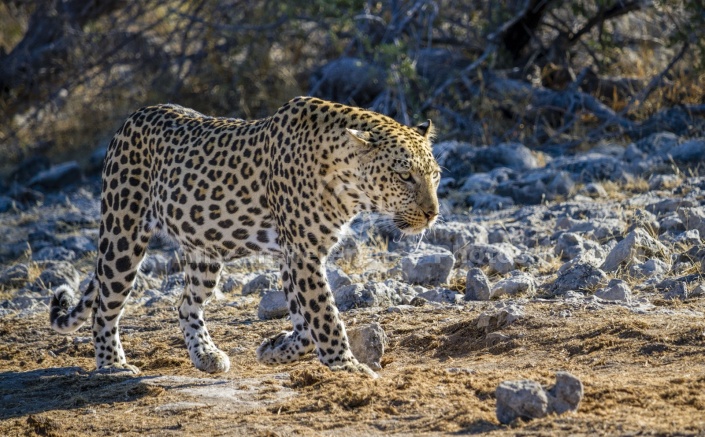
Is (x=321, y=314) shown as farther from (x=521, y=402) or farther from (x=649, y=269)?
(x=649, y=269)

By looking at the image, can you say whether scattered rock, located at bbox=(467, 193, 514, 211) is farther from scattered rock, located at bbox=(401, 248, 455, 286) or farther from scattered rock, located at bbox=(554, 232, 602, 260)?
scattered rock, located at bbox=(401, 248, 455, 286)

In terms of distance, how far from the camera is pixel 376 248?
964cm

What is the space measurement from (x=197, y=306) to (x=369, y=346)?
1.40 m

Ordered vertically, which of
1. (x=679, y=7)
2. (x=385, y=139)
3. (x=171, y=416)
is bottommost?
(x=171, y=416)

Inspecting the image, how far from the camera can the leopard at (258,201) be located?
6.29 meters

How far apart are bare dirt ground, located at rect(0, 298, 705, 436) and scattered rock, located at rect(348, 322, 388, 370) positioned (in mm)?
103

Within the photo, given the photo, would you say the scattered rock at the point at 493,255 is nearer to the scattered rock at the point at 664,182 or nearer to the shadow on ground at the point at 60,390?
the scattered rock at the point at 664,182

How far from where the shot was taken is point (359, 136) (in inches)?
246

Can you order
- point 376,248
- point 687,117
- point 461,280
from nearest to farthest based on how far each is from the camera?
1. point 461,280
2. point 376,248
3. point 687,117

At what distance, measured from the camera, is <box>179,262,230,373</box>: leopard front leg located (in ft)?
23.5

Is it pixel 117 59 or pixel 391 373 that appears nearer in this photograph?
pixel 391 373

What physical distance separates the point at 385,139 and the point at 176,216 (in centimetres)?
166

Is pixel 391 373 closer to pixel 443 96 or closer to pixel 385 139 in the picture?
pixel 385 139

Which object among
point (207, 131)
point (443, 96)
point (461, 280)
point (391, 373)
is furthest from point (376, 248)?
point (443, 96)
